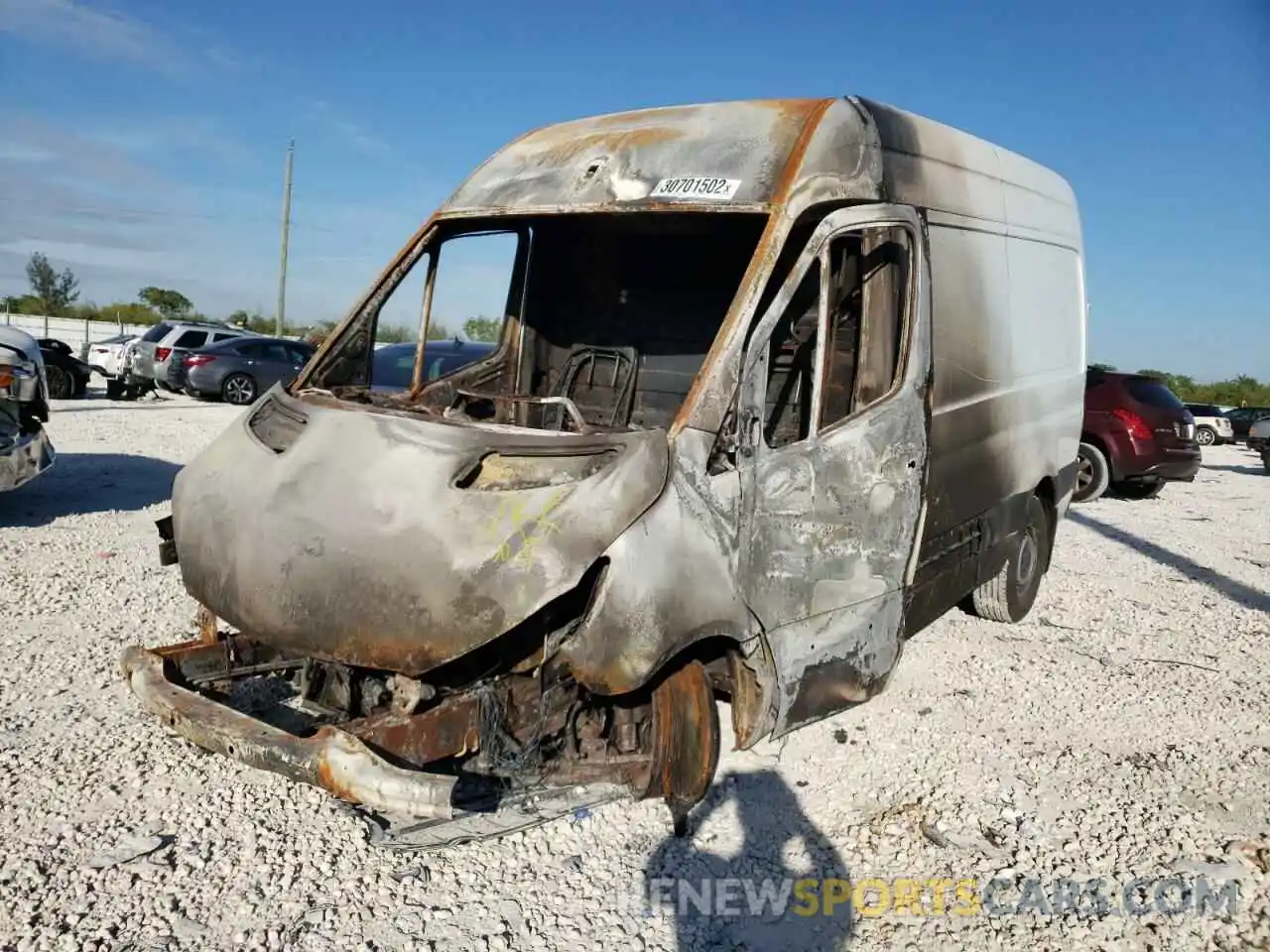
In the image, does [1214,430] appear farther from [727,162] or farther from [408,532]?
[408,532]

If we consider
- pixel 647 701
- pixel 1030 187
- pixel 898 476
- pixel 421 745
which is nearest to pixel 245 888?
pixel 421 745

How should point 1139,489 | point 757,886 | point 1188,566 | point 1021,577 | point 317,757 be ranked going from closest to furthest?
point 317,757 → point 757,886 → point 1021,577 → point 1188,566 → point 1139,489

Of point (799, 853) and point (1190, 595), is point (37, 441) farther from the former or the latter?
point (1190, 595)

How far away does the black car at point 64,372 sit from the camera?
19.0 metres

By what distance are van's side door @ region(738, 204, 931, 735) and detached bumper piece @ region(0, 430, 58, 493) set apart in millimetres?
6249

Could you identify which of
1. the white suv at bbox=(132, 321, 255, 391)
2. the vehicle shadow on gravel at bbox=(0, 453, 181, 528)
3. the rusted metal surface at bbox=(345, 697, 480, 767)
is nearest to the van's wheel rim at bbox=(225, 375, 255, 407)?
the white suv at bbox=(132, 321, 255, 391)

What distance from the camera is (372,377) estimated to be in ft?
15.2

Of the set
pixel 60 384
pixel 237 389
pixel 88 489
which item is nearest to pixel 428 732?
pixel 88 489

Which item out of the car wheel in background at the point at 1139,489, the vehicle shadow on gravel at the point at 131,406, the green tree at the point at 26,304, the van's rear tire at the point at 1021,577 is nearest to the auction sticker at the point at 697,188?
the van's rear tire at the point at 1021,577

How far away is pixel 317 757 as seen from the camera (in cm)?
285

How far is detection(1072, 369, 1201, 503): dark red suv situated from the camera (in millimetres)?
12266

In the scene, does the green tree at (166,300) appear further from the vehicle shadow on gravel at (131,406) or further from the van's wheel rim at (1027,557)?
the van's wheel rim at (1027,557)

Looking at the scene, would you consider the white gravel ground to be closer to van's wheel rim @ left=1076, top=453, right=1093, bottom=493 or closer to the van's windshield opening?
the van's windshield opening

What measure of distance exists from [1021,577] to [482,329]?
3.88 metres
